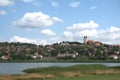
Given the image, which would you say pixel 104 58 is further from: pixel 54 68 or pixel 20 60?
pixel 54 68

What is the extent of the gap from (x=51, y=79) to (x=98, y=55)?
162 metres

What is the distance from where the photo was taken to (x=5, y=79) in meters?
38.8

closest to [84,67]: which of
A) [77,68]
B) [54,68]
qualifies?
[77,68]

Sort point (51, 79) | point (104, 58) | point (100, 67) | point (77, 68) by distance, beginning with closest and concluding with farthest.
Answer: point (51, 79)
point (77, 68)
point (100, 67)
point (104, 58)

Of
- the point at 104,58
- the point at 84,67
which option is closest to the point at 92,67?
Result: the point at 84,67

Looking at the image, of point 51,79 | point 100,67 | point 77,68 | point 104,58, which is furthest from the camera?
point 104,58

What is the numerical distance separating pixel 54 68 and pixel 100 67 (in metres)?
9.61

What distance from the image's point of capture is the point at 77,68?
59469mm

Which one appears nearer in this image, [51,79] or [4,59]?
[51,79]

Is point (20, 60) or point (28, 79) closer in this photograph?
point (28, 79)

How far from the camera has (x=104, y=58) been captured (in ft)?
618

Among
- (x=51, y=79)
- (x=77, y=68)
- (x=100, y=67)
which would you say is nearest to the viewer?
(x=51, y=79)

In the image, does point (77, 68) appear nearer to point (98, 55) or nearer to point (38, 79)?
point (38, 79)

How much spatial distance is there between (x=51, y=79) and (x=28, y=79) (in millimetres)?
3444
